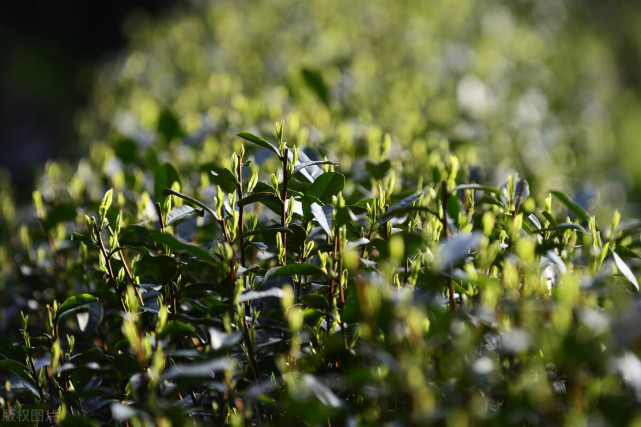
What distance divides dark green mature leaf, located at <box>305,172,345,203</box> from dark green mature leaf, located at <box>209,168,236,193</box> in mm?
194

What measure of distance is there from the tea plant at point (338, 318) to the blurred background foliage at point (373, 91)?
24.6 inches

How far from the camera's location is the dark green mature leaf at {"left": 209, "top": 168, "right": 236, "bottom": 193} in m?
1.40

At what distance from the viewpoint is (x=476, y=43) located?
4.72 metres

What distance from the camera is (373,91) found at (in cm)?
349

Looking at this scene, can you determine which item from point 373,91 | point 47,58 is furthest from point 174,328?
point 47,58

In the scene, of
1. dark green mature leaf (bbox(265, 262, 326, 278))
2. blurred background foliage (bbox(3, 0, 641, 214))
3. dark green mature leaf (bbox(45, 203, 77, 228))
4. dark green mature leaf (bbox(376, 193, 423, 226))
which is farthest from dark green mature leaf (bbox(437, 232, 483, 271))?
dark green mature leaf (bbox(45, 203, 77, 228))

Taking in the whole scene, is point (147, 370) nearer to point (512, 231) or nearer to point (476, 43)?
point (512, 231)

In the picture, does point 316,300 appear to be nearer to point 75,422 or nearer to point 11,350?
point 75,422

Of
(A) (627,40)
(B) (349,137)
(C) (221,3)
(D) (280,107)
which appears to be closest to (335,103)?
(D) (280,107)

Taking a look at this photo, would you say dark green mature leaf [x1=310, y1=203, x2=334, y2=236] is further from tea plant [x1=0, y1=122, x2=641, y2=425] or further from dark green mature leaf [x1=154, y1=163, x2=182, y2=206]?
dark green mature leaf [x1=154, y1=163, x2=182, y2=206]

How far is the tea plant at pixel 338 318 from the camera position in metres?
0.98

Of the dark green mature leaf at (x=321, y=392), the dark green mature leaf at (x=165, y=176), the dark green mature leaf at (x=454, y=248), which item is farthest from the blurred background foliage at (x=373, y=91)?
the dark green mature leaf at (x=321, y=392)

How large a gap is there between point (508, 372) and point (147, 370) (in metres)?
0.69

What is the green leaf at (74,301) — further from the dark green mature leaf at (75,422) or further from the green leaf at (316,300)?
the green leaf at (316,300)
